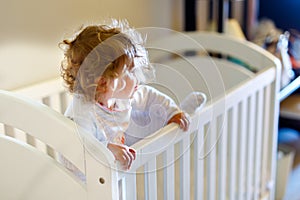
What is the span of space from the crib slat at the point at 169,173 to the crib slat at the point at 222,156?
33 centimetres

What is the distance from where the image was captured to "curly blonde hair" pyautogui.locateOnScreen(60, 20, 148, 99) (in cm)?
122

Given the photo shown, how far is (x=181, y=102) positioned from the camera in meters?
1.67

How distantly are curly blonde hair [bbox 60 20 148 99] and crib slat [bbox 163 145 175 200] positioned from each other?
28 centimetres

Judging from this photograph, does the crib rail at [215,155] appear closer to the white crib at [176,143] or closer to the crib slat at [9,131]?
the white crib at [176,143]

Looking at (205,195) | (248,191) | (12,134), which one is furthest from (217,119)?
(12,134)

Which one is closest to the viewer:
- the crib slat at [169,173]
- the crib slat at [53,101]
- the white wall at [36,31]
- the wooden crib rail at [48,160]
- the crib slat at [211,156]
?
the wooden crib rail at [48,160]

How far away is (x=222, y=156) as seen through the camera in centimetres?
175

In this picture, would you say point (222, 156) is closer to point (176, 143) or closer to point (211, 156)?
point (211, 156)

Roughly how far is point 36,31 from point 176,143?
73cm

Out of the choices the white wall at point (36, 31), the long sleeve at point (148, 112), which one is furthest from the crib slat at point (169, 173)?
the white wall at point (36, 31)

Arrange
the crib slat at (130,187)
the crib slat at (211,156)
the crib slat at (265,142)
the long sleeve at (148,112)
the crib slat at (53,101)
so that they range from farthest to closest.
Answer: the crib slat at (265,142), the crib slat at (53,101), the crib slat at (211,156), the long sleeve at (148,112), the crib slat at (130,187)

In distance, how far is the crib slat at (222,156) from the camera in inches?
66.7

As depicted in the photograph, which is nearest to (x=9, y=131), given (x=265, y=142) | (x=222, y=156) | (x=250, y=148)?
(x=222, y=156)

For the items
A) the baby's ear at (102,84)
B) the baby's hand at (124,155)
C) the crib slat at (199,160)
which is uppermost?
the baby's ear at (102,84)
